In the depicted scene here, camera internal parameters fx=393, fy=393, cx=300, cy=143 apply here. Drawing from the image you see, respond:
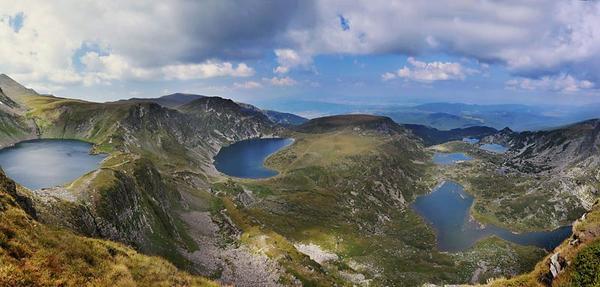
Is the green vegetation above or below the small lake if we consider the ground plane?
above

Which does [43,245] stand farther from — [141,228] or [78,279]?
[141,228]

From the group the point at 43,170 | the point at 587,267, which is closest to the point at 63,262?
the point at 587,267

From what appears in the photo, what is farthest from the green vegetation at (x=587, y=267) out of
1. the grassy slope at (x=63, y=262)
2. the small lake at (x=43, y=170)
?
the small lake at (x=43, y=170)

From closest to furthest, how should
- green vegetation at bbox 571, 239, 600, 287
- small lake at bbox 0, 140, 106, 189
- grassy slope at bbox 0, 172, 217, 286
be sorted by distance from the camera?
grassy slope at bbox 0, 172, 217, 286 < green vegetation at bbox 571, 239, 600, 287 < small lake at bbox 0, 140, 106, 189

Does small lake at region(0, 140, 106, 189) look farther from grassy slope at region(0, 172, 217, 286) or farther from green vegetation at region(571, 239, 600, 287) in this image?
green vegetation at region(571, 239, 600, 287)

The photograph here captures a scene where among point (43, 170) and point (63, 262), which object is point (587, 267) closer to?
point (63, 262)

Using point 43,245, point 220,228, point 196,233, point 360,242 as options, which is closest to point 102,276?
point 43,245

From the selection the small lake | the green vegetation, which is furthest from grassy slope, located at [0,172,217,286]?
the small lake

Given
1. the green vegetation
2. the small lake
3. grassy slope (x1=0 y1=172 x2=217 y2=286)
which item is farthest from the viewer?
the small lake

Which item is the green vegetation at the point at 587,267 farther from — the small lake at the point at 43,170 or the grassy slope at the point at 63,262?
the small lake at the point at 43,170
